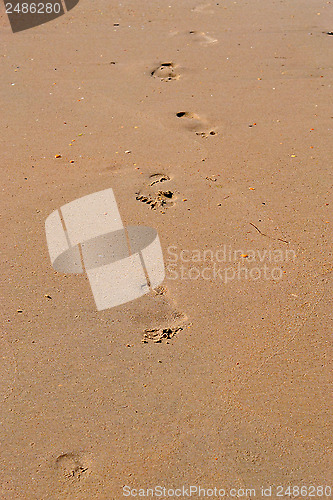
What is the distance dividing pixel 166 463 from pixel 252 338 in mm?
816

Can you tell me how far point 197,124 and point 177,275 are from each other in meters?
1.70

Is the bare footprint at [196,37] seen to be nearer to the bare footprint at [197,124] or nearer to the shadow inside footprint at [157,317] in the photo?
the bare footprint at [197,124]

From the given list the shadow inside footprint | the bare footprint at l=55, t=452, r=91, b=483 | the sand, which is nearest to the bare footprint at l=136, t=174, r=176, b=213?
the sand

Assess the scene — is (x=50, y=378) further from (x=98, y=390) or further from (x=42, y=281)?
(x=42, y=281)

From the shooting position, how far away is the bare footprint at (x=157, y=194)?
12.1ft

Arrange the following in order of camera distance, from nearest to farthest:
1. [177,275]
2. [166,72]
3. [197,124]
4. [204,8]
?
1. [177,275]
2. [197,124]
3. [166,72]
4. [204,8]

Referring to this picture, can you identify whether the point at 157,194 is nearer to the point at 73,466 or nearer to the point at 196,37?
the point at 73,466

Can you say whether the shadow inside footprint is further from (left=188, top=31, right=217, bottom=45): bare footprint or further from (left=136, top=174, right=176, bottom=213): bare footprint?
(left=188, top=31, right=217, bottom=45): bare footprint

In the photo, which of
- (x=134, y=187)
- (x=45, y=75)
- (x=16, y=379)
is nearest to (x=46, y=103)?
(x=45, y=75)

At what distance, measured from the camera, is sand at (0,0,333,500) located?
2.47 metres

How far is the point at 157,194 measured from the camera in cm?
378

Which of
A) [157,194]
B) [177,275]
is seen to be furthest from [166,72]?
[177,275]

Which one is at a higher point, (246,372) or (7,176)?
(7,176)

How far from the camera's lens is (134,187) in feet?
12.6
